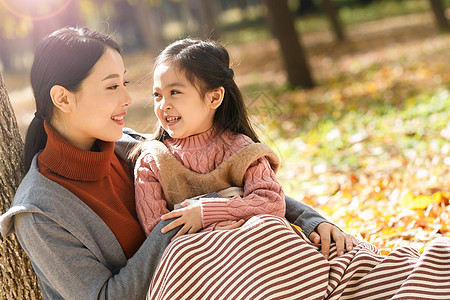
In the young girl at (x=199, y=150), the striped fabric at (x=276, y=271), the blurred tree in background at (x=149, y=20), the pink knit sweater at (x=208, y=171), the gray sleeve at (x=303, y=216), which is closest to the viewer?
the striped fabric at (x=276, y=271)

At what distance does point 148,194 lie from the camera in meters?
2.52

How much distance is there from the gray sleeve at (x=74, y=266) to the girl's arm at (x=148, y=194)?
0.85 feet

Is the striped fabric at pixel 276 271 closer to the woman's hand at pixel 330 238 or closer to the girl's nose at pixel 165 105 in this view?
the woman's hand at pixel 330 238

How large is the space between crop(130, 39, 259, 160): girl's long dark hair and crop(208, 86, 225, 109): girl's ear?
2 cm

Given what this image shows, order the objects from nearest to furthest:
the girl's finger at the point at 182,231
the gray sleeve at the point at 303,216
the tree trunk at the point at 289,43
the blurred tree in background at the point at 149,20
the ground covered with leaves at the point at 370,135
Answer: the girl's finger at the point at 182,231 → the gray sleeve at the point at 303,216 → the ground covered with leaves at the point at 370,135 → the tree trunk at the point at 289,43 → the blurred tree in background at the point at 149,20

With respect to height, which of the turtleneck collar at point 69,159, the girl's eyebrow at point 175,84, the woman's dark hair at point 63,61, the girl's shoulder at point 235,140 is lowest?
the girl's shoulder at point 235,140

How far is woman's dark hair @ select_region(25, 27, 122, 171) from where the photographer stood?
2.39 meters

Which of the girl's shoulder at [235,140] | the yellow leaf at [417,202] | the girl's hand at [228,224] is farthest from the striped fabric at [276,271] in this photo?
the yellow leaf at [417,202]

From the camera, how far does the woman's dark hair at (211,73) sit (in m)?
2.68

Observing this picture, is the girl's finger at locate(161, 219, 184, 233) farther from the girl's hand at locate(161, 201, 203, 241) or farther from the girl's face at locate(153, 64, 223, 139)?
the girl's face at locate(153, 64, 223, 139)

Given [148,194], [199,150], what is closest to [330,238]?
[199,150]

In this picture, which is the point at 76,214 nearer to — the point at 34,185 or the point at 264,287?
the point at 34,185

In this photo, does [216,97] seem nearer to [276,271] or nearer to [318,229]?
[318,229]

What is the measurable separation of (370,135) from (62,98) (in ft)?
15.9
